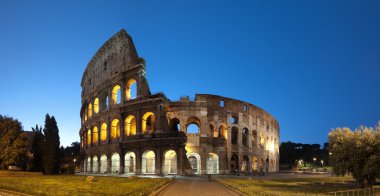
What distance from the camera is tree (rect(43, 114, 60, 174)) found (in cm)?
4619

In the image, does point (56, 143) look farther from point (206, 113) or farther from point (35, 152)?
point (206, 113)

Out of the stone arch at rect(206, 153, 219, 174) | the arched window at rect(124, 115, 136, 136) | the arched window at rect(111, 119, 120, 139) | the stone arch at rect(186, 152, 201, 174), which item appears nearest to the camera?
the stone arch at rect(186, 152, 201, 174)

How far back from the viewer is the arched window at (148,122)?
45.6 meters

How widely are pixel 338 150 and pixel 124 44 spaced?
113ft

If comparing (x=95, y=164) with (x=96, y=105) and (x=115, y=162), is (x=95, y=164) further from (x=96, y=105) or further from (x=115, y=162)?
(x=96, y=105)

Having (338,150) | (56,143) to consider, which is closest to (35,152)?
(56,143)

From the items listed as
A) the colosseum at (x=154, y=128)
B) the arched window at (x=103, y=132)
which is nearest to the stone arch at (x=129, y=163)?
the colosseum at (x=154, y=128)

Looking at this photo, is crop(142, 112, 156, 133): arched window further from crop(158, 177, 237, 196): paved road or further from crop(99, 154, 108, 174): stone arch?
crop(158, 177, 237, 196): paved road

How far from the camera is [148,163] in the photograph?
150 ft

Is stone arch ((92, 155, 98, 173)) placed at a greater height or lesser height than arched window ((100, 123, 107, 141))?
lesser

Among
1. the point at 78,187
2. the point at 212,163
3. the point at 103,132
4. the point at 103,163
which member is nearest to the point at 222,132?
the point at 212,163

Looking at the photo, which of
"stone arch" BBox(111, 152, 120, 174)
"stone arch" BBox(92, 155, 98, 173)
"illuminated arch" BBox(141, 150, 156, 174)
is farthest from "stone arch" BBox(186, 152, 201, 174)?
"stone arch" BBox(92, 155, 98, 173)

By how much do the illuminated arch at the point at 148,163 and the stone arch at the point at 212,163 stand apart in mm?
8141

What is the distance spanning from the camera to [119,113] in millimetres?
48875
